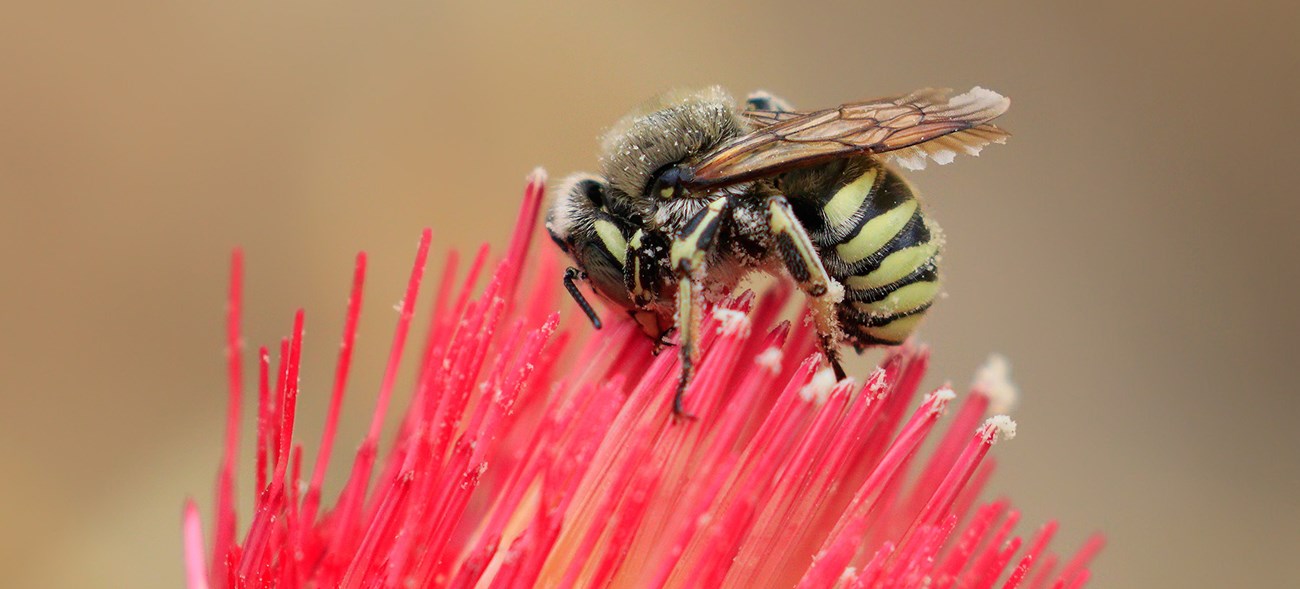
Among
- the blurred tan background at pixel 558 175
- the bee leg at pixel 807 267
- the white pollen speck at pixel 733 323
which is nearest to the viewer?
the white pollen speck at pixel 733 323

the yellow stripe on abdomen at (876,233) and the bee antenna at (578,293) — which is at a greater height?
the yellow stripe on abdomen at (876,233)

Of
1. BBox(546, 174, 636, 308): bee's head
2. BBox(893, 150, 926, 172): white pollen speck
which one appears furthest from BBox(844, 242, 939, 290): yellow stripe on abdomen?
BBox(546, 174, 636, 308): bee's head

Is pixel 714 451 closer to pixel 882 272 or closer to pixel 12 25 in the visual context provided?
pixel 882 272

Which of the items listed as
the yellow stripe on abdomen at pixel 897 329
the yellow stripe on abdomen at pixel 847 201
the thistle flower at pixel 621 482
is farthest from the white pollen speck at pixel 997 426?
the yellow stripe on abdomen at pixel 847 201

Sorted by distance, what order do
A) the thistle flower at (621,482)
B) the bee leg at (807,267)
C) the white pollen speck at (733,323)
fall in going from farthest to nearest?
the bee leg at (807,267)
the white pollen speck at (733,323)
the thistle flower at (621,482)

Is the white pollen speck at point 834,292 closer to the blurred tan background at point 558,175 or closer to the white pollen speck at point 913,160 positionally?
the white pollen speck at point 913,160

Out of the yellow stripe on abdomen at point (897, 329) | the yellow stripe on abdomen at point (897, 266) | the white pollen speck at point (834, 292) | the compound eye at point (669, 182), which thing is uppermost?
the yellow stripe on abdomen at point (897, 266)

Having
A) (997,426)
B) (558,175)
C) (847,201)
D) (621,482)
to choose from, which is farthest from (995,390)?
(558,175)
